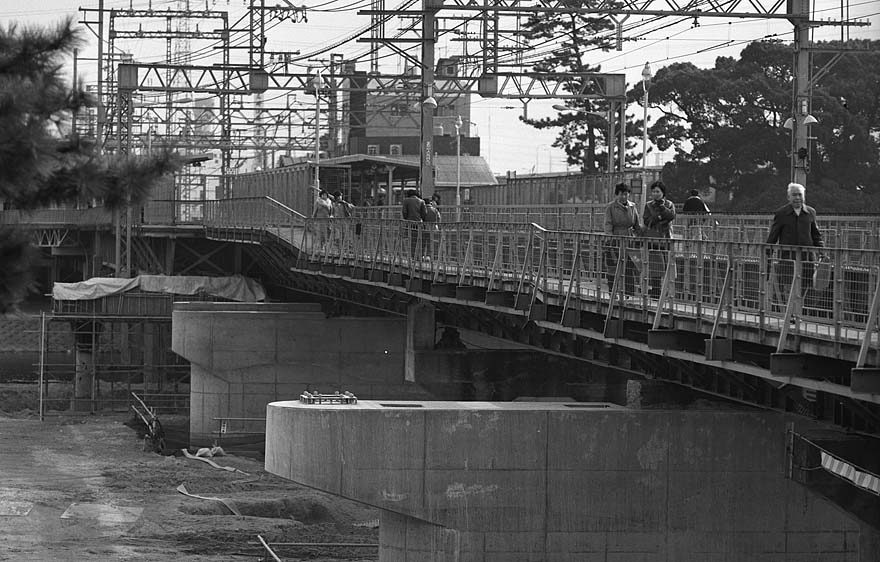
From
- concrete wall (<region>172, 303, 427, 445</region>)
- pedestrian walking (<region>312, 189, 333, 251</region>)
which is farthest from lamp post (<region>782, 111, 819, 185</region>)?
concrete wall (<region>172, 303, 427, 445</region>)

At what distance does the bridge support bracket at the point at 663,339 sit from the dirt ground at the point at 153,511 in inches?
446

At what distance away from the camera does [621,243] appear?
79.4ft

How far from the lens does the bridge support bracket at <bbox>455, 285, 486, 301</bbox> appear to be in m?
31.0

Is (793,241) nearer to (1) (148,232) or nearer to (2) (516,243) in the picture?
(2) (516,243)

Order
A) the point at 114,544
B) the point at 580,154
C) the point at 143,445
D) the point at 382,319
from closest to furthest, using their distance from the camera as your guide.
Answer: the point at 114,544, the point at 143,445, the point at 382,319, the point at 580,154

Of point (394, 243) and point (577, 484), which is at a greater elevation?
point (394, 243)

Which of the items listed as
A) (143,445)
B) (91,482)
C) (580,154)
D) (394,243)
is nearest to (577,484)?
(394,243)

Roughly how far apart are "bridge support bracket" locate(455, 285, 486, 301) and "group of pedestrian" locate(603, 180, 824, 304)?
3476mm

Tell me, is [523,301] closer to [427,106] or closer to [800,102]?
[800,102]

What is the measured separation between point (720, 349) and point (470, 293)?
11255 millimetres

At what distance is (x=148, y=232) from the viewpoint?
72.6 meters

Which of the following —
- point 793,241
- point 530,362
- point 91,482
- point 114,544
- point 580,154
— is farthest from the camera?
point 580,154

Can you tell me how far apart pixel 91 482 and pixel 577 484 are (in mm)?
17736

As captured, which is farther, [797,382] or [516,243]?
[516,243]
